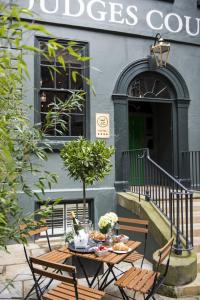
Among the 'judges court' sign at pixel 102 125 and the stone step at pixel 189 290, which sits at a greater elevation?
the 'judges court' sign at pixel 102 125

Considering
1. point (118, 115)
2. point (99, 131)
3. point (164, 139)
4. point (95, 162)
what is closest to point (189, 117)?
point (164, 139)

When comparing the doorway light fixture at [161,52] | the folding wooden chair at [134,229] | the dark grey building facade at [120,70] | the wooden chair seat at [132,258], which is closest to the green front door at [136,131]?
the dark grey building facade at [120,70]

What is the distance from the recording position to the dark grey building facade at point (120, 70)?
7215 millimetres

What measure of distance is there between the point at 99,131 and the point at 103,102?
70 cm

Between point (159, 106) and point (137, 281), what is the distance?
678 cm

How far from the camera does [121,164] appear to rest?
7.63m

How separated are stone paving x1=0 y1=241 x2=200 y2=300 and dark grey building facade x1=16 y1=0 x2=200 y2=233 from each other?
0.97 m

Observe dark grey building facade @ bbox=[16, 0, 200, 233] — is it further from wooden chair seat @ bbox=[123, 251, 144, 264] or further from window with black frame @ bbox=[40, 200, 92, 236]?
wooden chair seat @ bbox=[123, 251, 144, 264]

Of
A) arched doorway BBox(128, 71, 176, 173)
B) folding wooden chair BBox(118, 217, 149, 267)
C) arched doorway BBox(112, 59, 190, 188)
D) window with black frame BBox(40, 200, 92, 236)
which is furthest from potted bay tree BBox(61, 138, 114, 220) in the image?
arched doorway BBox(128, 71, 176, 173)

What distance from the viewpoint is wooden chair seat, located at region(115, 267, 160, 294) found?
3.51 metres

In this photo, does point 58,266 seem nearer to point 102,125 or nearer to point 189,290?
point 189,290

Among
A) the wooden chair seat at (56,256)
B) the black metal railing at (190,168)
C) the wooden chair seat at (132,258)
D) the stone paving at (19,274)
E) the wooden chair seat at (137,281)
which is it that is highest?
the black metal railing at (190,168)

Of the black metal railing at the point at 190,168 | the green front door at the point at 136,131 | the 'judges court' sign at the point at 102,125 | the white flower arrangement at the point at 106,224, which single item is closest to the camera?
the white flower arrangement at the point at 106,224

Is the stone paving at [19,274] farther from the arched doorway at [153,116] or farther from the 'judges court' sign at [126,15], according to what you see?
the 'judges court' sign at [126,15]
